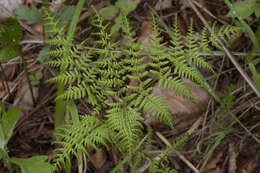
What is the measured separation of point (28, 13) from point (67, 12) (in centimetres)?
46

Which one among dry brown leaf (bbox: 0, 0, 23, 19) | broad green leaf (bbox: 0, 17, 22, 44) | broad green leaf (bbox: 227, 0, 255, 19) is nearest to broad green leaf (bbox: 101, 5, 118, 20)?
broad green leaf (bbox: 0, 17, 22, 44)

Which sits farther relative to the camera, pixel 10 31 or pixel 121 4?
pixel 121 4

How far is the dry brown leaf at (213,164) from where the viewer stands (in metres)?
2.39

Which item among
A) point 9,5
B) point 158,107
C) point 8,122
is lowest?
point 8,122

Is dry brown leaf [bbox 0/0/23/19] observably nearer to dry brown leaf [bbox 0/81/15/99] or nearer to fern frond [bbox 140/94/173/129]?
dry brown leaf [bbox 0/81/15/99]

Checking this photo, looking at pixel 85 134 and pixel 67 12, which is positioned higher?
pixel 67 12

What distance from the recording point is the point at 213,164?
2410mm

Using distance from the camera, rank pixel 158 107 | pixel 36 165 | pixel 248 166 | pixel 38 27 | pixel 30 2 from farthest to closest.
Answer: pixel 30 2 → pixel 38 27 → pixel 248 166 → pixel 36 165 → pixel 158 107

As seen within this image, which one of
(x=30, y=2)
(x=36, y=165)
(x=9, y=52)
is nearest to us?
(x=36, y=165)

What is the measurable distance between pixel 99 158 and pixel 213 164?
1.07 metres

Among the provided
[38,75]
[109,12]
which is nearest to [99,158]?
[38,75]

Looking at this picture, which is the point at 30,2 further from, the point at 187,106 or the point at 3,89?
the point at 187,106

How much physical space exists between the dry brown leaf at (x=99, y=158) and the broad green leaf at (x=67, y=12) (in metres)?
1.47

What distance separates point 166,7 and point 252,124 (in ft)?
5.07
